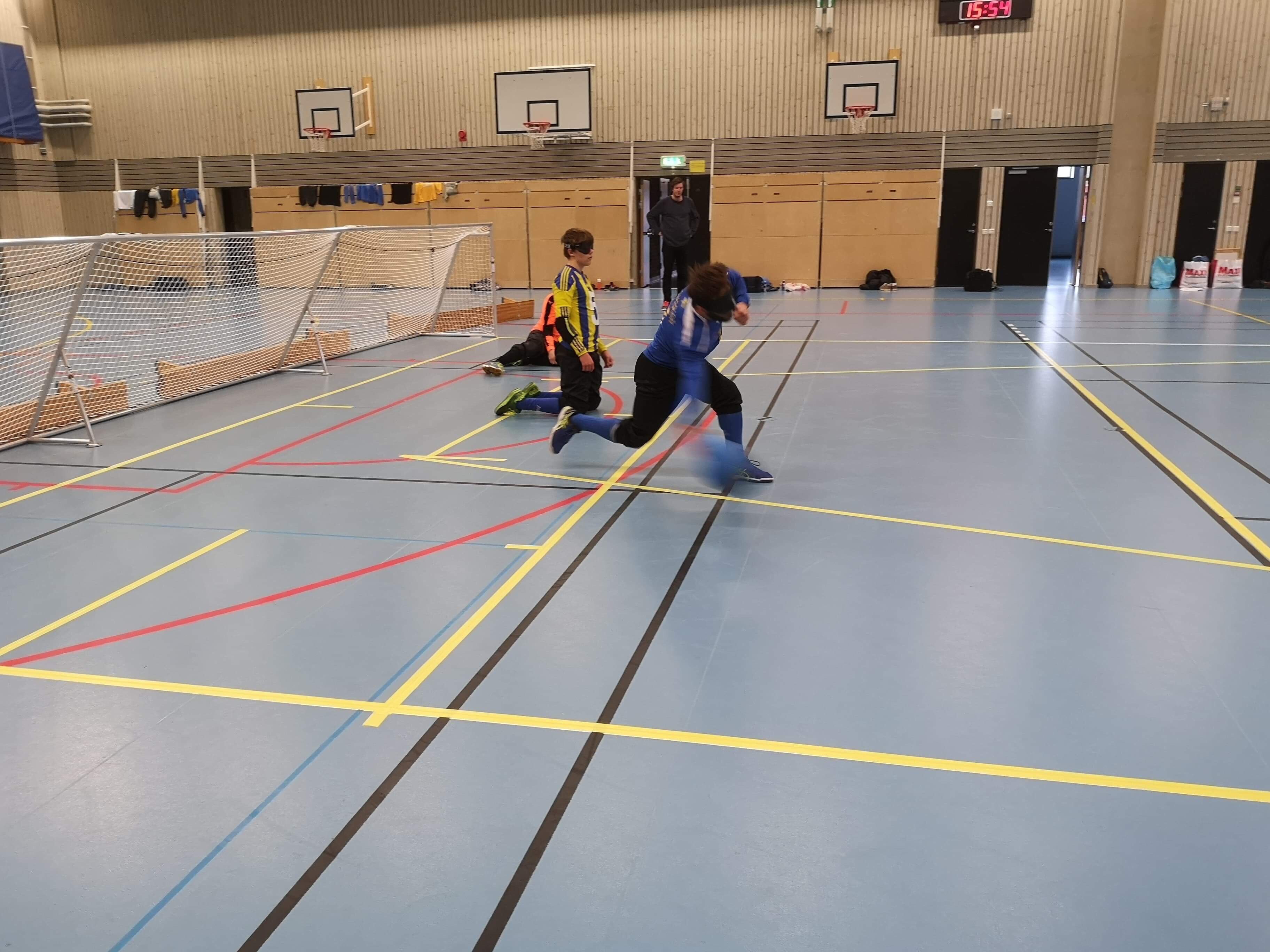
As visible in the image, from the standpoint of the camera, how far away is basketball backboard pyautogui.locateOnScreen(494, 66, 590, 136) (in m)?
21.1

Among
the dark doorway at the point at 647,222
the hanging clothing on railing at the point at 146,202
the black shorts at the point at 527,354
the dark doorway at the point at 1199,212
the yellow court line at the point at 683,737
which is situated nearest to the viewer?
the yellow court line at the point at 683,737

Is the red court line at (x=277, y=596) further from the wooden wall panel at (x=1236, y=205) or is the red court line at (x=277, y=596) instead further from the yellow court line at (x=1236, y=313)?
the wooden wall panel at (x=1236, y=205)

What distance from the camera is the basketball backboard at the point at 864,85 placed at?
66.3 ft

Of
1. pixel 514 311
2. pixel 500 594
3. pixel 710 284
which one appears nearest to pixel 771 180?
pixel 514 311

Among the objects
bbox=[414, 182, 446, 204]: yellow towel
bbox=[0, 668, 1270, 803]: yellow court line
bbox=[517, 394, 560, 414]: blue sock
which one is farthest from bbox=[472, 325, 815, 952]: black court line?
bbox=[414, 182, 446, 204]: yellow towel

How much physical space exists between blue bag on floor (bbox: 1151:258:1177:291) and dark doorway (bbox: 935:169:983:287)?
12.0 feet

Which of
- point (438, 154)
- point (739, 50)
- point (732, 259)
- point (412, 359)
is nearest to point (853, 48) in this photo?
point (739, 50)

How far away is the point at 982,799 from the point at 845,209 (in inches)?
795

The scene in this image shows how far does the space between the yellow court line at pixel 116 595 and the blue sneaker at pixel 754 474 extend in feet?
10.1

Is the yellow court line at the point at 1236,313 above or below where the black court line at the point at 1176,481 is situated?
above

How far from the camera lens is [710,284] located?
5.64 metres

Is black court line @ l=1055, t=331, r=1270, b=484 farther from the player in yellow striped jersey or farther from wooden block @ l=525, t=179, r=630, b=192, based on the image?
wooden block @ l=525, t=179, r=630, b=192

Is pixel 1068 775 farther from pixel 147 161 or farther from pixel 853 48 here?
pixel 147 161

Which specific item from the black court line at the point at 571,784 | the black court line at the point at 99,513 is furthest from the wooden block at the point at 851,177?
the black court line at the point at 571,784
